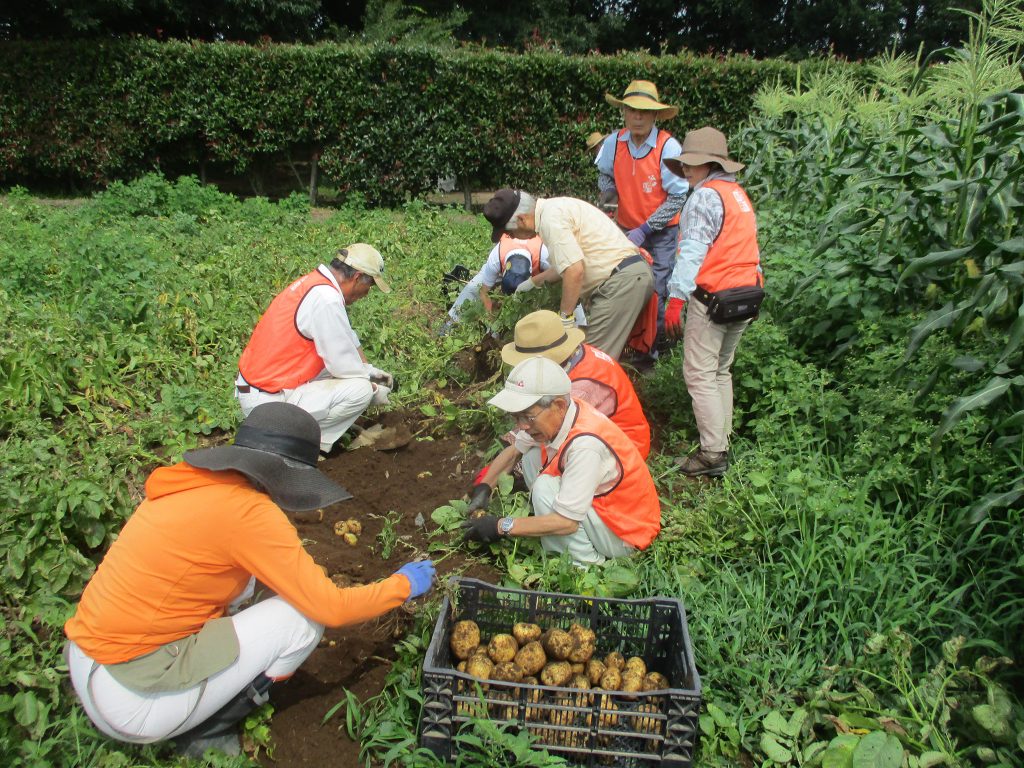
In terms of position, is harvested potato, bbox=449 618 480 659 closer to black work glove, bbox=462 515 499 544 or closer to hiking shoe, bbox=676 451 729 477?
black work glove, bbox=462 515 499 544

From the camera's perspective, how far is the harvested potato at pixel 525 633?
286 centimetres

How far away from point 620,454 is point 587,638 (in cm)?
82

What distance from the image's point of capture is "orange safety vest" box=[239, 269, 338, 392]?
14.4ft

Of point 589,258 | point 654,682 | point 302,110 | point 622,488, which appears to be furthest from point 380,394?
point 302,110

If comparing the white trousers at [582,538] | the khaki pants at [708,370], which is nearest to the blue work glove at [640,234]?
the khaki pants at [708,370]

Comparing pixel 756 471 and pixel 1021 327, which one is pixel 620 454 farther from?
pixel 1021 327

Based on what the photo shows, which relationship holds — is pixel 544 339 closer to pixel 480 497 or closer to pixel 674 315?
pixel 480 497

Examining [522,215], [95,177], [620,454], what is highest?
[522,215]

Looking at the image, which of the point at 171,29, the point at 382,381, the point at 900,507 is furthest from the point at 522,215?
the point at 171,29

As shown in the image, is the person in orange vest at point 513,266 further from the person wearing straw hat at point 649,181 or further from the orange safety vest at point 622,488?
the orange safety vest at point 622,488

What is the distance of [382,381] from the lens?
16.7ft

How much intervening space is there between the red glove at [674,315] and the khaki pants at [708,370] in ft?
0.41

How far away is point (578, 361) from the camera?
390 cm

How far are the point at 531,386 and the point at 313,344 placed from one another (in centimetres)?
189
